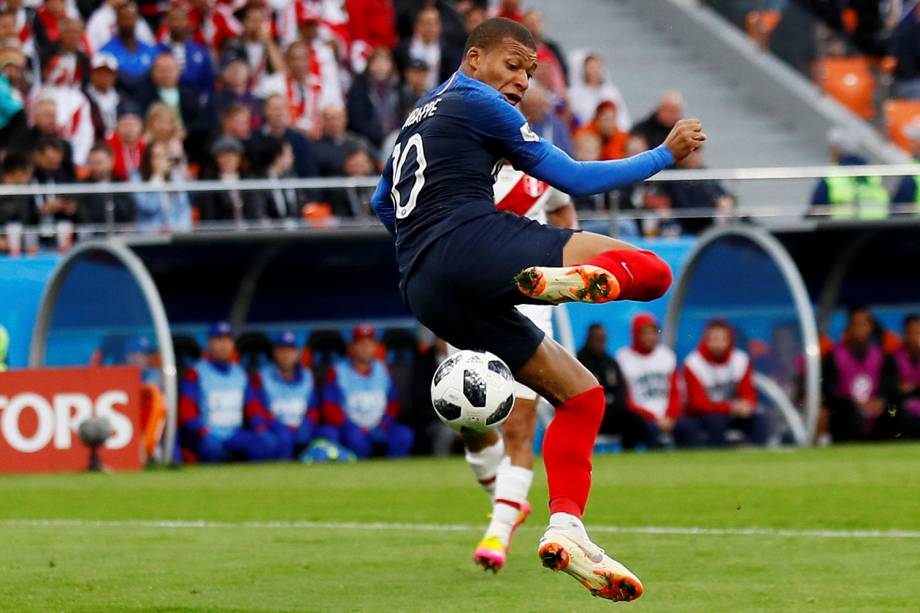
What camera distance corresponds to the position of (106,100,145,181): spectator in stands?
17641mm

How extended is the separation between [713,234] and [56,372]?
19.6 ft

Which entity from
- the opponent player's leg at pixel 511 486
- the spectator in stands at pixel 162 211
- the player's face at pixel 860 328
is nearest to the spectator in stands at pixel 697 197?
the player's face at pixel 860 328

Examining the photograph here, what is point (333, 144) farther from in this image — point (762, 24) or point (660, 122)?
point (762, 24)

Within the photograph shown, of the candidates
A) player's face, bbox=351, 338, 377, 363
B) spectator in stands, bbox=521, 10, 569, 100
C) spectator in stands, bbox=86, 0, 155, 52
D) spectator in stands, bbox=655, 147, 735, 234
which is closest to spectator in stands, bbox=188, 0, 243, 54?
spectator in stands, bbox=86, 0, 155, 52

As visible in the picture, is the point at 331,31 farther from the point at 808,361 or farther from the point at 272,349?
the point at 808,361

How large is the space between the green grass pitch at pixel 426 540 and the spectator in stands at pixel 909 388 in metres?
2.90

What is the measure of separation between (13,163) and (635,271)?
11248mm

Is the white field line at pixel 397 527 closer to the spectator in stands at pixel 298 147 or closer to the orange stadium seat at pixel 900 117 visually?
the spectator in stands at pixel 298 147

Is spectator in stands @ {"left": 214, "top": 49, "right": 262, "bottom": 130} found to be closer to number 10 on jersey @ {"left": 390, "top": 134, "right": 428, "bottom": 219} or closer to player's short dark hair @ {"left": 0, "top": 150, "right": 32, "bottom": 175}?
player's short dark hair @ {"left": 0, "top": 150, "right": 32, "bottom": 175}

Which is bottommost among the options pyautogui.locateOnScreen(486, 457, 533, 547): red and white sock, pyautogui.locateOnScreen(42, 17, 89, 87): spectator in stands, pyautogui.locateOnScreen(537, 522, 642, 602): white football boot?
pyautogui.locateOnScreen(486, 457, 533, 547): red and white sock

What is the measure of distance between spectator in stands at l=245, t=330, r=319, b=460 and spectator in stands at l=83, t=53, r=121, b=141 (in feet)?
9.41

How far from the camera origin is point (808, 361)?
16.8 meters

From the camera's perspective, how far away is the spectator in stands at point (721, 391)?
1758 cm

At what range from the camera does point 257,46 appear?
64.4ft
